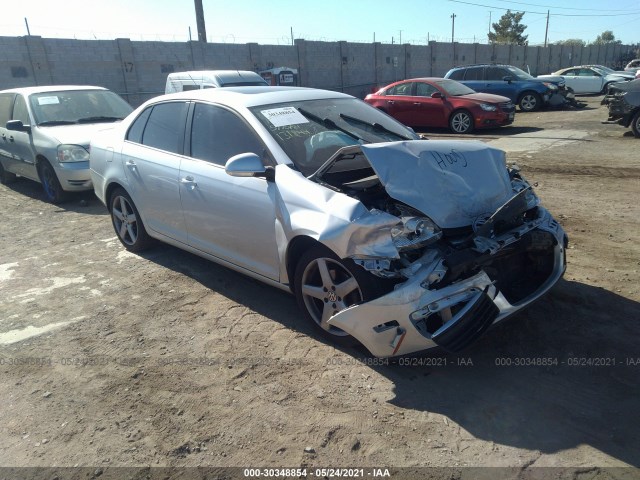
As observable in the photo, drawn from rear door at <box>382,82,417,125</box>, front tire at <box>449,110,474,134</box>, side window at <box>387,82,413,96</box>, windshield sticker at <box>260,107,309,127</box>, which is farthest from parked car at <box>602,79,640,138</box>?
windshield sticker at <box>260,107,309,127</box>

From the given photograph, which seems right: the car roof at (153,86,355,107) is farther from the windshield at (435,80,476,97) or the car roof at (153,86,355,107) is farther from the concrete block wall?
the concrete block wall

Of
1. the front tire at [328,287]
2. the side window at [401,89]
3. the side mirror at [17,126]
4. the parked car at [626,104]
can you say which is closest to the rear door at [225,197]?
the front tire at [328,287]

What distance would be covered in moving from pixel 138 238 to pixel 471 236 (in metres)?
3.70

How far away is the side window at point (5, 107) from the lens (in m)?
9.15

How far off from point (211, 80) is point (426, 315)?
962 cm

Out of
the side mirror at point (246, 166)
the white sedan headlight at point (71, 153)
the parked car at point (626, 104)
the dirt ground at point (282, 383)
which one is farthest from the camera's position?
the parked car at point (626, 104)

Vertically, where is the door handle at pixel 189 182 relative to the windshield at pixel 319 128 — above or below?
below

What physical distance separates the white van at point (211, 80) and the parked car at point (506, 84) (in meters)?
9.50

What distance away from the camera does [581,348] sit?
11.3 feet

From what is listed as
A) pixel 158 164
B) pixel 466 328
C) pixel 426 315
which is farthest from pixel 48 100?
pixel 466 328

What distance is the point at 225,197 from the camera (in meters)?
4.09

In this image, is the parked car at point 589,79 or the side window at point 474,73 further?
the parked car at point 589,79

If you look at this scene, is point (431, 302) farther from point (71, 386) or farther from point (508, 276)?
point (71, 386)

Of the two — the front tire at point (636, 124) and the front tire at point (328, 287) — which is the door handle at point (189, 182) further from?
the front tire at point (636, 124)
